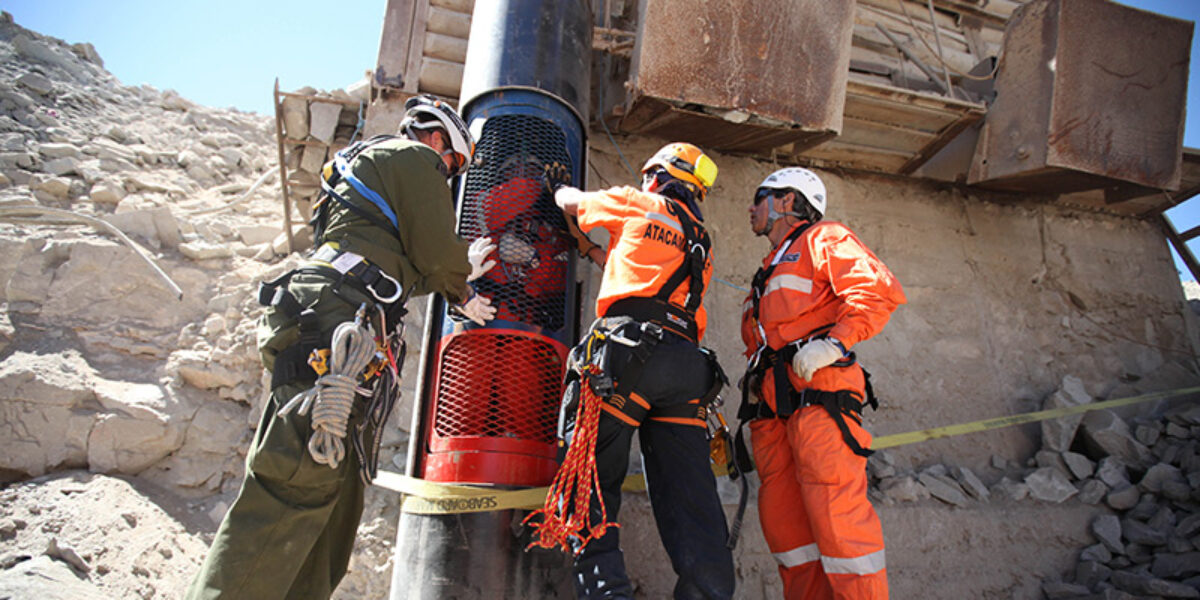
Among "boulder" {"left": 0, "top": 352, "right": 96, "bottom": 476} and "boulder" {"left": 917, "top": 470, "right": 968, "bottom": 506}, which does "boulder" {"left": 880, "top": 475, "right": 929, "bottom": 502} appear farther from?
"boulder" {"left": 0, "top": 352, "right": 96, "bottom": 476}

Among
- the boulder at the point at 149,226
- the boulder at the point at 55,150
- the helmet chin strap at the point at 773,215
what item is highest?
the boulder at the point at 55,150

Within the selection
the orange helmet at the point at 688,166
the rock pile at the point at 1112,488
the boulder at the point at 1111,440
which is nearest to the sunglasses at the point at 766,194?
the orange helmet at the point at 688,166

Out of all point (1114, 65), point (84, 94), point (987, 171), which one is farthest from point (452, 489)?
point (84, 94)

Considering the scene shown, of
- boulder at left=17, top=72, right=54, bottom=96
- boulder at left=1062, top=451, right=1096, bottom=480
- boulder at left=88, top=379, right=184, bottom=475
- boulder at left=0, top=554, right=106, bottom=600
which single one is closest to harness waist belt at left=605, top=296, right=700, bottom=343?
boulder at left=0, top=554, right=106, bottom=600

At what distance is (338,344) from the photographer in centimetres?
218

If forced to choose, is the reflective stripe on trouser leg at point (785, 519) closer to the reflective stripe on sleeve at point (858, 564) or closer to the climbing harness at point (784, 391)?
the climbing harness at point (784, 391)

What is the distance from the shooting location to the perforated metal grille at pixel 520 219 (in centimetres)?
294

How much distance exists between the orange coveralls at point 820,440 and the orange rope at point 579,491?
0.86 m

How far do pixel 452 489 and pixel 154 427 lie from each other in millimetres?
1915

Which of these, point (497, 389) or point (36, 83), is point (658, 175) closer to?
point (497, 389)

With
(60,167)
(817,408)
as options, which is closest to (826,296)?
(817,408)

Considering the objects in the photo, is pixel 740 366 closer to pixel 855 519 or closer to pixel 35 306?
pixel 855 519

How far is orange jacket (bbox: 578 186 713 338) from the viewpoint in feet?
8.63

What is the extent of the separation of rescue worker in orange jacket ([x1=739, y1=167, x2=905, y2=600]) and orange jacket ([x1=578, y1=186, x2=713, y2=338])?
43cm
